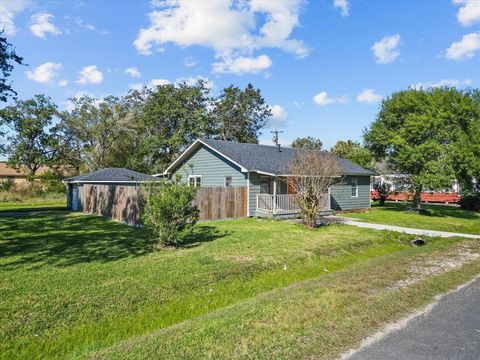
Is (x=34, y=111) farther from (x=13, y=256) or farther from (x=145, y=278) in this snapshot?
(x=145, y=278)

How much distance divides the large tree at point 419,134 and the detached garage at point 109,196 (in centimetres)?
1523

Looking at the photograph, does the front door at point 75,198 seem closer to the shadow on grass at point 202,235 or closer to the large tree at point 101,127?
the shadow on grass at point 202,235

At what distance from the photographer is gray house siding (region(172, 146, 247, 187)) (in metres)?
19.1

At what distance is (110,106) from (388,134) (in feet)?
103

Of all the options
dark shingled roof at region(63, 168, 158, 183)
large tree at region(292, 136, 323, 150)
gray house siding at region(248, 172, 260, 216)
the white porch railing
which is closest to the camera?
the white porch railing

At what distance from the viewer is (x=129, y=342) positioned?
4.21 m

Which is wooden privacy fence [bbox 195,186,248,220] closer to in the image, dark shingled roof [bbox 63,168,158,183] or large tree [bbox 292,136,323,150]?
dark shingled roof [bbox 63,168,158,183]

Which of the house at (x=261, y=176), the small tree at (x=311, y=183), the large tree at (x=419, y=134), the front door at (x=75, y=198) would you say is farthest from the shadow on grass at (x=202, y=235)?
the large tree at (x=419, y=134)

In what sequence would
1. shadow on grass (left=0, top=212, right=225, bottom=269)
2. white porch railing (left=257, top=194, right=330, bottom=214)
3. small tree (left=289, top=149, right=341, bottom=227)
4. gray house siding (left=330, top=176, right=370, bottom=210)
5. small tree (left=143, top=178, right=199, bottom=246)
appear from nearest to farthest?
shadow on grass (left=0, top=212, right=225, bottom=269), small tree (left=143, top=178, right=199, bottom=246), small tree (left=289, top=149, right=341, bottom=227), white porch railing (left=257, top=194, right=330, bottom=214), gray house siding (left=330, top=176, right=370, bottom=210)

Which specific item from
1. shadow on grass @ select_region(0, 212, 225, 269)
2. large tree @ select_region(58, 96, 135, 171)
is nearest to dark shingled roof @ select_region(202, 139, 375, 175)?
shadow on grass @ select_region(0, 212, 225, 269)

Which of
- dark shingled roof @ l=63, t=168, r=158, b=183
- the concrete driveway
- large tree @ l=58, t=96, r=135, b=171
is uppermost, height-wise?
large tree @ l=58, t=96, r=135, b=171

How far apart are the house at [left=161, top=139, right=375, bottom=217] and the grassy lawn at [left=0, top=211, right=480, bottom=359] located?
688 cm

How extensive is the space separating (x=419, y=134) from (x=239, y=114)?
79.4 feet

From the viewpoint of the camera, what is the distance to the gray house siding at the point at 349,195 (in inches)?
864
